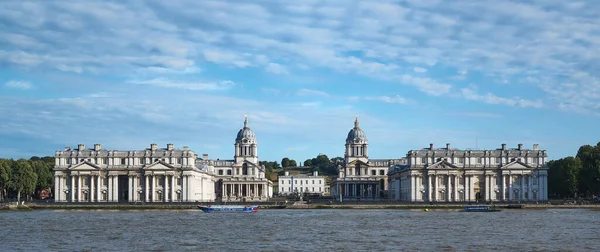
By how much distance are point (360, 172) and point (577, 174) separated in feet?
178

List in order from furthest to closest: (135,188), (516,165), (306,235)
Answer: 1. (135,188)
2. (516,165)
3. (306,235)

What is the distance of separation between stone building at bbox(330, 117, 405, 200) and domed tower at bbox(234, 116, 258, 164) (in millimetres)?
18751

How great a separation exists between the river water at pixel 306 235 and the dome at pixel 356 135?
95279mm

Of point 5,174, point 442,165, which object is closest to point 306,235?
point 442,165

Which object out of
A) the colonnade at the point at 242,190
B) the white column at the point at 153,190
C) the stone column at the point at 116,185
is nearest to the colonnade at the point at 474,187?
the colonnade at the point at 242,190

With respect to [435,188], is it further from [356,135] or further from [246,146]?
[246,146]

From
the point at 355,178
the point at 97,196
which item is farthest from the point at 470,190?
the point at 97,196

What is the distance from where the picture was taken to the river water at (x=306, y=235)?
5430cm

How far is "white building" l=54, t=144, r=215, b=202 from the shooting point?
458 feet

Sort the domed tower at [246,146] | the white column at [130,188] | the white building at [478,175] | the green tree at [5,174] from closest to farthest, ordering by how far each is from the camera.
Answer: the green tree at [5,174], the white building at [478,175], the white column at [130,188], the domed tower at [246,146]

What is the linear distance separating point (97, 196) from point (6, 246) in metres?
87.0

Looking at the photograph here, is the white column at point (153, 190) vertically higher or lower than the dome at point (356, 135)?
lower

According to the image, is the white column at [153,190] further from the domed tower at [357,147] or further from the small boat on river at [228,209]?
the domed tower at [357,147]

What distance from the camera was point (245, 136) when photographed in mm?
176500
